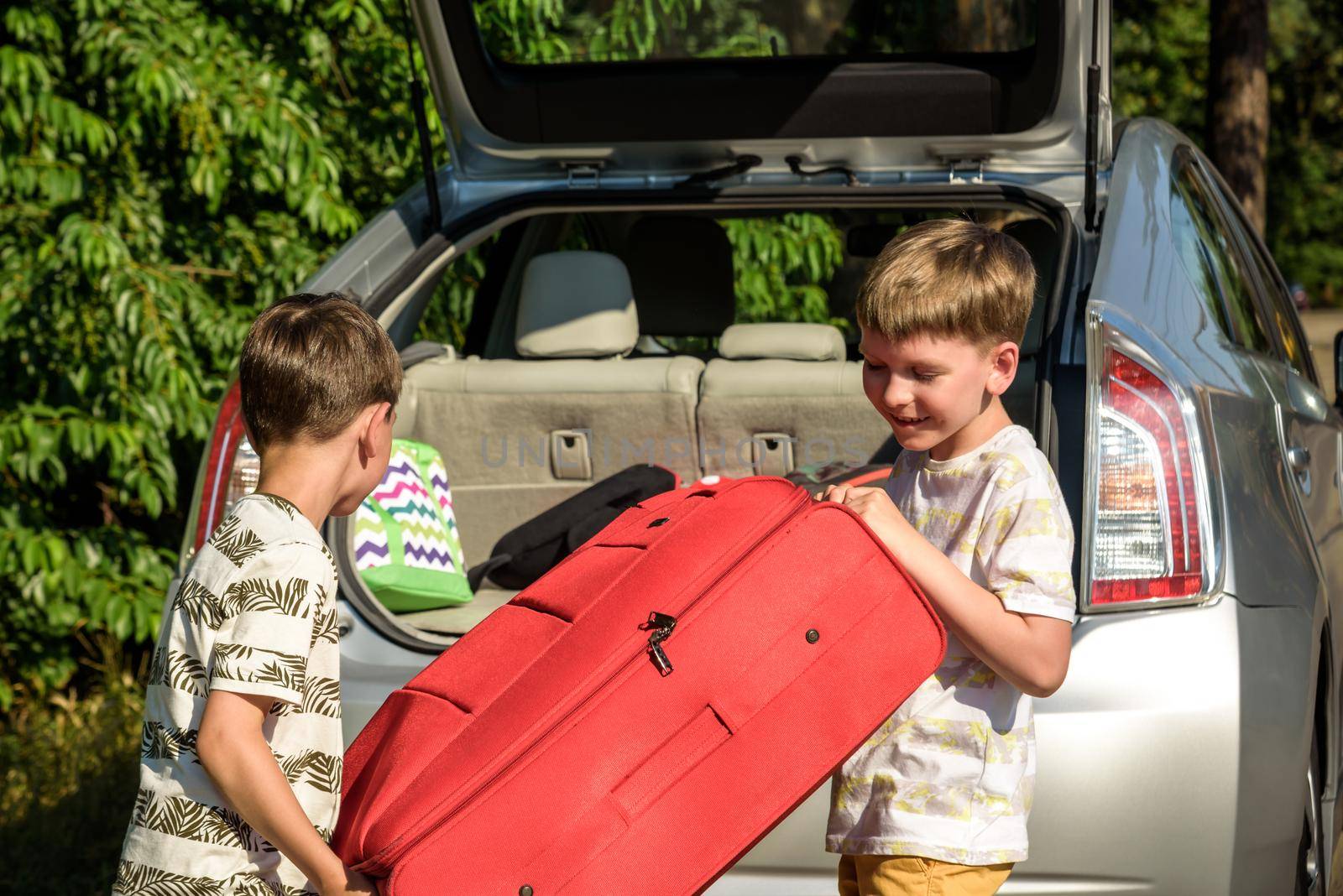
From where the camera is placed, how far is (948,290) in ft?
5.53

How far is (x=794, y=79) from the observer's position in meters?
3.09

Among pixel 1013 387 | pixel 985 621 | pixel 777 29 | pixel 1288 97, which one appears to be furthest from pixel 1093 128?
pixel 1288 97

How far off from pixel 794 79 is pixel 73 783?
256 cm

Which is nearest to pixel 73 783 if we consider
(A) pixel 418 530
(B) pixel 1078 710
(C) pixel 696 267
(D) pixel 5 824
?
(D) pixel 5 824

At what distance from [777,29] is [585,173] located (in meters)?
0.50

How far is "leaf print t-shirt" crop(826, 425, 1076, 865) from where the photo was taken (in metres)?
1.66

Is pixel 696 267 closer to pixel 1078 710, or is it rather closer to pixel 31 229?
pixel 31 229

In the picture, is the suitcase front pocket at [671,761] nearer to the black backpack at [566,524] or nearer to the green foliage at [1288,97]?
the black backpack at [566,524]

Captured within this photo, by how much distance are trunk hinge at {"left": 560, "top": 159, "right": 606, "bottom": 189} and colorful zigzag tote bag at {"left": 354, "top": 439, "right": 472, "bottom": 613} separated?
2.24 feet

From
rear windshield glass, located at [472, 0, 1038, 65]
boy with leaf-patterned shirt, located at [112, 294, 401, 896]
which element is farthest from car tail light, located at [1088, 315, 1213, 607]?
boy with leaf-patterned shirt, located at [112, 294, 401, 896]

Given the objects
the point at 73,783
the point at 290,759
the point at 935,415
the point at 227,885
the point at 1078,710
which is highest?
the point at 935,415

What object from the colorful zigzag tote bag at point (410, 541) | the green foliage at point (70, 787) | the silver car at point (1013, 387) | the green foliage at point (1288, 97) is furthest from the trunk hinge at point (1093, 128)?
the green foliage at point (1288, 97)

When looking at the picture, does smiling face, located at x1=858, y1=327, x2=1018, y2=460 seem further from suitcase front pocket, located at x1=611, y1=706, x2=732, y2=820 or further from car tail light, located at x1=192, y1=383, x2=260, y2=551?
car tail light, located at x1=192, y1=383, x2=260, y2=551

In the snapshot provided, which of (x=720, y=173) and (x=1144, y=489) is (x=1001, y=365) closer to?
(x=1144, y=489)
